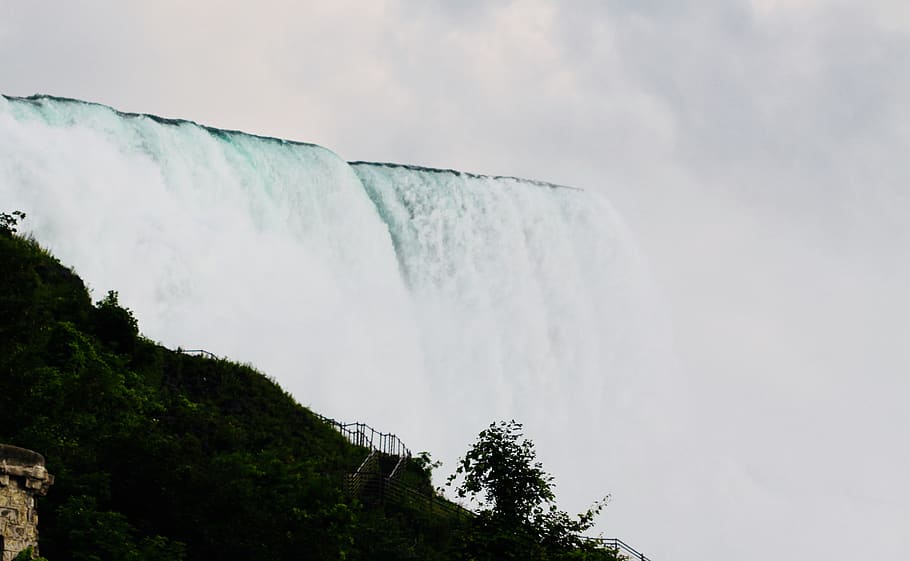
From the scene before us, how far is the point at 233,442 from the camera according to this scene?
33500mm

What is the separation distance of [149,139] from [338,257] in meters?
9.43

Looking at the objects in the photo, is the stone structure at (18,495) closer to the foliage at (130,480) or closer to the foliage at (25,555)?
the foliage at (25,555)

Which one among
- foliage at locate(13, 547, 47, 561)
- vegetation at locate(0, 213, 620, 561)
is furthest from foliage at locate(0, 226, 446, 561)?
foliage at locate(13, 547, 47, 561)

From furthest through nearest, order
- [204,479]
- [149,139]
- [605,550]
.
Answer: [149,139], [605,550], [204,479]

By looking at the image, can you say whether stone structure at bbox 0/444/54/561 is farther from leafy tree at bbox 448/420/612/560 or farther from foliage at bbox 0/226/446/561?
leafy tree at bbox 448/420/612/560

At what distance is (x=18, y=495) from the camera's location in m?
15.9

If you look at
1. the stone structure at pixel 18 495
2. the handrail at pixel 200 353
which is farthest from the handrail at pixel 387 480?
the stone structure at pixel 18 495

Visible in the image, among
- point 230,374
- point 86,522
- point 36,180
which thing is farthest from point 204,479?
point 36,180

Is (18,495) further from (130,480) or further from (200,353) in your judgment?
(200,353)

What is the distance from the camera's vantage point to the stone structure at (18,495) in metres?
15.5

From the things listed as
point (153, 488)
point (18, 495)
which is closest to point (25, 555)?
point (18, 495)

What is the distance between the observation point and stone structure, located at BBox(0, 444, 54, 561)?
51.0 ft

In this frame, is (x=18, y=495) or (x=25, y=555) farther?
(x=18, y=495)

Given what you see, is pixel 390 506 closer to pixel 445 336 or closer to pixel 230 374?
pixel 230 374
